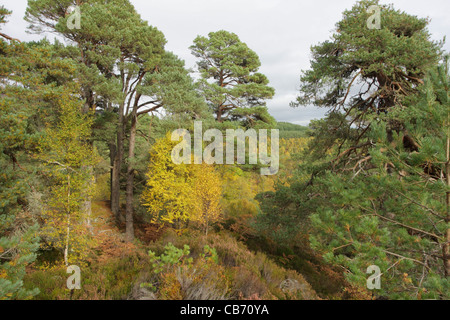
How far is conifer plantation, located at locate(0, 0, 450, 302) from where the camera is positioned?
11.4ft

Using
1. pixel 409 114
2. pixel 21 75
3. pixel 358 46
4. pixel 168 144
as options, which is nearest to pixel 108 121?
pixel 168 144

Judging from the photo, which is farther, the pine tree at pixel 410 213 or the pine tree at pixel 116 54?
the pine tree at pixel 116 54

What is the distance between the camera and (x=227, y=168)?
583 inches

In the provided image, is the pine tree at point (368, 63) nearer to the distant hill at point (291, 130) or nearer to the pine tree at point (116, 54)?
the pine tree at point (116, 54)

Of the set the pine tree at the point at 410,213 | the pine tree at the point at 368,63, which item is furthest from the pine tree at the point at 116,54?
the pine tree at the point at 410,213

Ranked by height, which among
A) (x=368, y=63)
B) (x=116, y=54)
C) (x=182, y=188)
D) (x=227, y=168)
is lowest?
(x=182, y=188)

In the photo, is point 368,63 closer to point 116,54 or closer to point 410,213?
point 410,213

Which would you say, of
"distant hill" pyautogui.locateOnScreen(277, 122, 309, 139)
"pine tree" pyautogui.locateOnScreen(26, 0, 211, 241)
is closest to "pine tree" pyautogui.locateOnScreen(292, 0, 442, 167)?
"pine tree" pyautogui.locateOnScreen(26, 0, 211, 241)

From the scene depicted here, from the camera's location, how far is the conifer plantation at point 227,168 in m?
3.47

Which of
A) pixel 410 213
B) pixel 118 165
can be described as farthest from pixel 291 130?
pixel 410 213

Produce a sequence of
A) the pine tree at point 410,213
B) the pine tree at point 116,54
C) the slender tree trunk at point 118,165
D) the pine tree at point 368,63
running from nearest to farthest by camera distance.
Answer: the pine tree at point 410,213 < the pine tree at point 368,63 < the pine tree at point 116,54 < the slender tree trunk at point 118,165

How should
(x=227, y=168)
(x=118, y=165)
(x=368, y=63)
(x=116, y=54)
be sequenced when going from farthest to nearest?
(x=227, y=168) < (x=118, y=165) < (x=116, y=54) < (x=368, y=63)

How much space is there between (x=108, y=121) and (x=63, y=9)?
18.6 feet

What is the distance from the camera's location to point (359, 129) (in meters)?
7.48
